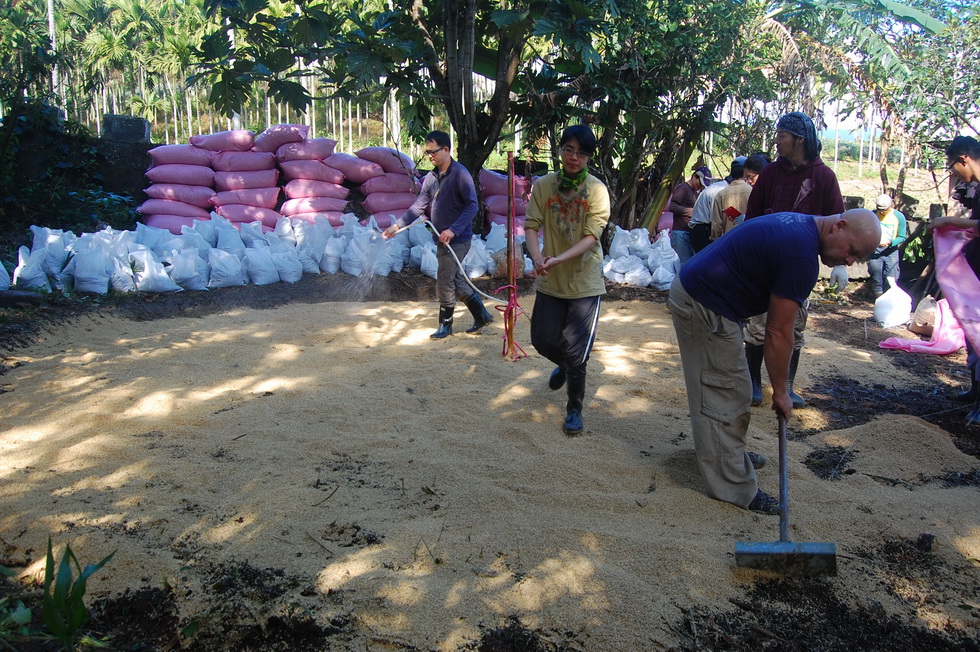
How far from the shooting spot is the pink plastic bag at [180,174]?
26.1 ft

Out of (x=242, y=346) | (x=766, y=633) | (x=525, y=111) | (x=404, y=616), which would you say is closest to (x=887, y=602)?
(x=766, y=633)

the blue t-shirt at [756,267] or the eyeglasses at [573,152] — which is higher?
the eyeglasses at [573,152]

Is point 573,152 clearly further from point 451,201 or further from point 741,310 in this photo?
point 451,201

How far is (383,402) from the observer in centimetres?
400

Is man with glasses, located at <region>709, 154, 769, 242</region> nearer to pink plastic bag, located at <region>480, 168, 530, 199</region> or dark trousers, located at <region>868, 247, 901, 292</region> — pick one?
dark trousers, located at <region>868, 247, 901, 292</region>

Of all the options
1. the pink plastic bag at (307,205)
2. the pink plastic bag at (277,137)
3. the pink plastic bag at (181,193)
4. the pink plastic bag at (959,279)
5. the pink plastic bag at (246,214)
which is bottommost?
the pink plastic bag at (959,279)

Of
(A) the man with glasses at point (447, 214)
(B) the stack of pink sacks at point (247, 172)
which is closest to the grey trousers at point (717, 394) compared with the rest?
(A) the man with glasses at point (447, 214)

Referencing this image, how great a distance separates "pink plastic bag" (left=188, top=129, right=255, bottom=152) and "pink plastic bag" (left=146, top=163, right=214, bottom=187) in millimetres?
323

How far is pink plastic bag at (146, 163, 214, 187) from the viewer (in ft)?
26.1

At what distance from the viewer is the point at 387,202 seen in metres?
8.22

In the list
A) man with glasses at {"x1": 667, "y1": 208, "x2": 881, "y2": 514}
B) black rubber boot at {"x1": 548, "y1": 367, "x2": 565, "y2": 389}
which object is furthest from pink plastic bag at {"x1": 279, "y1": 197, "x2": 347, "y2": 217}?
man with glasses at {"x1": 667, "y1": 208, "x2": 881, "y2": 514}

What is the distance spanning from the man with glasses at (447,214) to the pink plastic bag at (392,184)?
9.62ft

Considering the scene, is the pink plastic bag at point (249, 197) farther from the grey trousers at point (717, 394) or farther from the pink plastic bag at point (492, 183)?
the grey trousers at point (717, 394)

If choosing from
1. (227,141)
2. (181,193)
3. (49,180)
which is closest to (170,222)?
(181,193)
